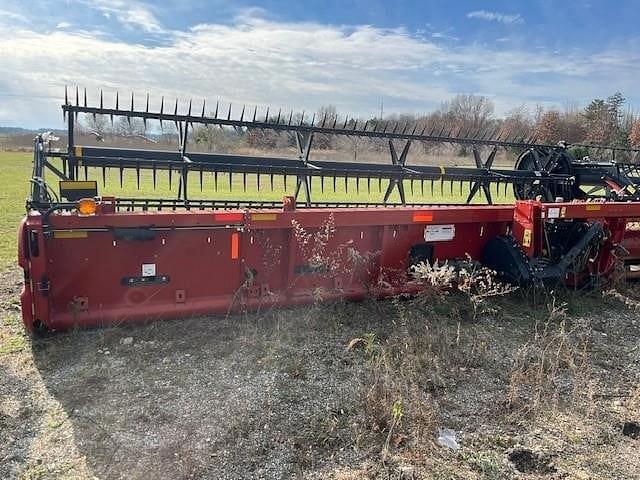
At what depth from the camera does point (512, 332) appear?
4.59m

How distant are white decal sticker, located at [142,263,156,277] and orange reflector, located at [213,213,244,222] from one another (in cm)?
63

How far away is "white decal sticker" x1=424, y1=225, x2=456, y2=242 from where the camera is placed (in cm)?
504

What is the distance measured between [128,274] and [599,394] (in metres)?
3.55

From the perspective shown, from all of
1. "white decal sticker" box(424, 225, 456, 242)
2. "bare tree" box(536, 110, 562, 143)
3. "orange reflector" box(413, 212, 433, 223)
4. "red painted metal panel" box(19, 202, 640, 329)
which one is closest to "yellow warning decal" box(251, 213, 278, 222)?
"red painted metal panel" box(19, 202, 640, 329)

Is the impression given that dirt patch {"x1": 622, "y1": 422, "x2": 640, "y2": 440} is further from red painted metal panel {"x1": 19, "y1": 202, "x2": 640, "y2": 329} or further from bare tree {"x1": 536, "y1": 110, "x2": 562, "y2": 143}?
bare tree {"x1": 536, "y1": 110, "x2": 562, "y2": 143}

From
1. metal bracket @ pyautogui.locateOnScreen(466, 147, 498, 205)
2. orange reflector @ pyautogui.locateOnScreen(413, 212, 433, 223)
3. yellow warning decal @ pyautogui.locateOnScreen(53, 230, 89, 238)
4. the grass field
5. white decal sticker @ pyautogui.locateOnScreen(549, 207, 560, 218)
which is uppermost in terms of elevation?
metal bracket @ pyautogui.locateOnScreen(466, 147, 498, 205)

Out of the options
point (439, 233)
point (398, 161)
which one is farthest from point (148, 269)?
point (398, 161)

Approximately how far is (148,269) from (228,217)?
76 centimetres

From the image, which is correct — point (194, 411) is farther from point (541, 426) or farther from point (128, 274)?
point (541, 426)

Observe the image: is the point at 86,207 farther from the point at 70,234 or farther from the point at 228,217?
the point at 228,217

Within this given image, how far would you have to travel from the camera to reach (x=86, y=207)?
375cm

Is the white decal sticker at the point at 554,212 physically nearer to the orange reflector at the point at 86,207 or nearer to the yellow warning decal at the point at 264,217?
the yellow warning decal at the point at 264,217

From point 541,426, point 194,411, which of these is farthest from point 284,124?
point 541,426

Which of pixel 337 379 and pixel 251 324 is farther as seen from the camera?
pixel 251 324
